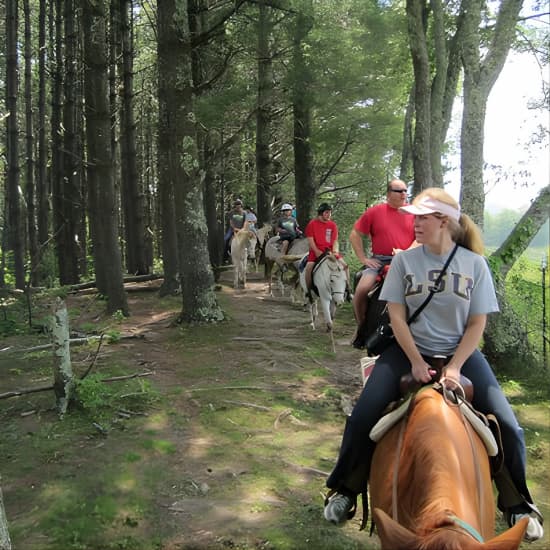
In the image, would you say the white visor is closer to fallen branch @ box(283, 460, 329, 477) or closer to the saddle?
the saddle

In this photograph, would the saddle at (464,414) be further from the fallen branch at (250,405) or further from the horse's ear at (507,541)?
the fallen branch at (250,405)

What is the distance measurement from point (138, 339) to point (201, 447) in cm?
459

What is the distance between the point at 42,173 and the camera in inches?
768

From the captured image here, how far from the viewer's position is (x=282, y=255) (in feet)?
48.9

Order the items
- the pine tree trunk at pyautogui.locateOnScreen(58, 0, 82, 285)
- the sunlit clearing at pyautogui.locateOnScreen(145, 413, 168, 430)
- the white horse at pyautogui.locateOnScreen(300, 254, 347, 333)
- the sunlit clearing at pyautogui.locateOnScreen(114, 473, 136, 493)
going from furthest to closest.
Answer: the pine tree trunk at pyautogui.locateOnScreen(58, 0, 82, 285) < the white horse at pyautogui.locateOnScreen(300, 254, 347, 333) < the sunlit clearing at pyautogui.locateOnScreen(145, 413, 168, 430) < the sunlit clearing at pyautogui.locateOnScreen(114, 473, 136, 493)

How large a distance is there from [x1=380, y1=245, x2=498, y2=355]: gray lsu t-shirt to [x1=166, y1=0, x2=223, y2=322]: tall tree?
7.13 m

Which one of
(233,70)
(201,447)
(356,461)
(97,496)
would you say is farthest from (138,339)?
(233,70)

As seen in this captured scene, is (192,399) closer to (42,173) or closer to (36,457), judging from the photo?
(36,457)

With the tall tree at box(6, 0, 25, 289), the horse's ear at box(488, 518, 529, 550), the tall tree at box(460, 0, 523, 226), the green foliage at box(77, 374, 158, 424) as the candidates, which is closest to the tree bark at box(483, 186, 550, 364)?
the tall tree at box(460, 0, 523, 226)

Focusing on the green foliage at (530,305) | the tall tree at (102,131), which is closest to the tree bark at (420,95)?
the green foliage at (530,305)

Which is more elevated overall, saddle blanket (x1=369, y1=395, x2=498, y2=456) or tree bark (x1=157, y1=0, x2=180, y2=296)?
tree bark (x1=157, y1=0, x2=180, y2=296)

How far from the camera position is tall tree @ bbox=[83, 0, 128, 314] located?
35.8 feet

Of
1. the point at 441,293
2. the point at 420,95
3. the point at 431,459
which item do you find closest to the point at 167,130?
the point at 420,95

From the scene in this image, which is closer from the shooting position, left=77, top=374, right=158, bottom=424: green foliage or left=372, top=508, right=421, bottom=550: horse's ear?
left=372, top=508, right=421, bottom=550: horse's ear
